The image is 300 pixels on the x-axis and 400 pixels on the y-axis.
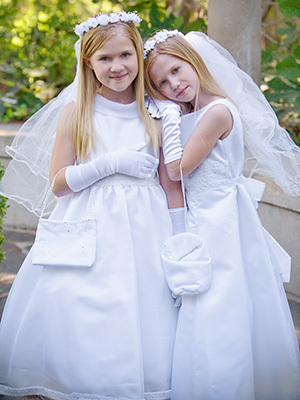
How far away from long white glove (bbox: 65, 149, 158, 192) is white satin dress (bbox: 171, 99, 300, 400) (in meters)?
0.24

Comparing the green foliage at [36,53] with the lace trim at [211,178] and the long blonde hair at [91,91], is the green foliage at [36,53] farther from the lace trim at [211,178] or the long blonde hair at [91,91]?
the lace trim at [211,178]

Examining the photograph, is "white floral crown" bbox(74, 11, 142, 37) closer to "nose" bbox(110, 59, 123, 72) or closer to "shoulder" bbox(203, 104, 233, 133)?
"nose" bbox(110, 59, 123, 72)

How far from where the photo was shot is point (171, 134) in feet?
7.87

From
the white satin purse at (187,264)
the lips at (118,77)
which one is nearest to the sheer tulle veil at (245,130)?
the lips at (118,77)

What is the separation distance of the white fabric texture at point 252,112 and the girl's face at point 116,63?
1.06 ft

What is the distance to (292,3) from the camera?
3.54 metres

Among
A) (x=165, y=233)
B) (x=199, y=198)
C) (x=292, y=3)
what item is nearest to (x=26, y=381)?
(x=165, y=233)

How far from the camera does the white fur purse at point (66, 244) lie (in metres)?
2.39

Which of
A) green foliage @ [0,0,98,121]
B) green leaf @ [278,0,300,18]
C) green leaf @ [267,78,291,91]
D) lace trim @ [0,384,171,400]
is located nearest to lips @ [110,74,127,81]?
lace trim @ [0,384,171,400]

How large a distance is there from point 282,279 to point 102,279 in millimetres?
806

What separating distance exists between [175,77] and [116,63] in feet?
0.80

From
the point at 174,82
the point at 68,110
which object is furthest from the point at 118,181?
the point at 174,82

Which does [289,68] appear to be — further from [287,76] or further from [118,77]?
[118,77]

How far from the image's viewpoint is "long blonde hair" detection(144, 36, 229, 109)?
8.01ft
